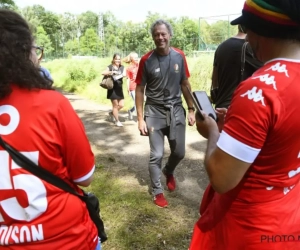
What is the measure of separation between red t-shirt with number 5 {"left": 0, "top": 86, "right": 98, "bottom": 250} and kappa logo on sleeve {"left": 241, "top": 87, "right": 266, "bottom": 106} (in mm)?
732

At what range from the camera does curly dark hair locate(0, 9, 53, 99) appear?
4.46 ft

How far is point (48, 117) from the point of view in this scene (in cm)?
139

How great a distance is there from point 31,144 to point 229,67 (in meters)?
2.13

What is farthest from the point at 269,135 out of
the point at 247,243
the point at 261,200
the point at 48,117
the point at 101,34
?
the point at 101,34

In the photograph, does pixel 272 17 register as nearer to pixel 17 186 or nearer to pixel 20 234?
pixel 17 186

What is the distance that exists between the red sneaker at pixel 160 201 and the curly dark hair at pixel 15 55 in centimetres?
285

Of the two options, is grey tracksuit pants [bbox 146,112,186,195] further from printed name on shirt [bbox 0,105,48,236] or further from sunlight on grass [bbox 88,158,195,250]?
printed name on shirt [bbox 0,105,48,236]

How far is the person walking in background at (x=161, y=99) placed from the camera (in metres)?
4.00

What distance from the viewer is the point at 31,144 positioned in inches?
54.6

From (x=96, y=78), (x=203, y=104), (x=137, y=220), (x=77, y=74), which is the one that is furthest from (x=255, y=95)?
(x=77, y=74)

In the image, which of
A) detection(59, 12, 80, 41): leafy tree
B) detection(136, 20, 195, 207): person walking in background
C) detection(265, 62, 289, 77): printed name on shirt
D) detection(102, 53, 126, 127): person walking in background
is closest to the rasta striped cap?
detection(265, 62, 289, 77): printed name on shirt

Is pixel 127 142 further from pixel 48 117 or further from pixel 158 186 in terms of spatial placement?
pixel 48 117

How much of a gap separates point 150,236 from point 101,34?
242 feet

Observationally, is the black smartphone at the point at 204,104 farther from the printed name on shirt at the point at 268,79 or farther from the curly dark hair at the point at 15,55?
the curly dark hair at the point at 15,55
